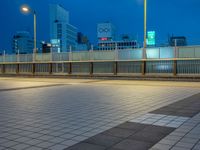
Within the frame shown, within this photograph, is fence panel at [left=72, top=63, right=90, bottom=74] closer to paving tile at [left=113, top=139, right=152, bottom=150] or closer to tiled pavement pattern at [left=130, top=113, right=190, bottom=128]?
tiled pavement pattern at [left=130, top=113, right=190, bottom=128]

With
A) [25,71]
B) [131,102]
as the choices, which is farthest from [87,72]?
[131,102]

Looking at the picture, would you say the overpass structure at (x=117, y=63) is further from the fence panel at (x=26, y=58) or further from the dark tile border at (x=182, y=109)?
the dark tile border at (x=182, y=109)

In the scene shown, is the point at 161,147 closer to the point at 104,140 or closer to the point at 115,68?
the point at 104,140

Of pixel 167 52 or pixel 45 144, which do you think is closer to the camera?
pixel 45 144

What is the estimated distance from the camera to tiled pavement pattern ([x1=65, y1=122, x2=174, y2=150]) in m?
4.61

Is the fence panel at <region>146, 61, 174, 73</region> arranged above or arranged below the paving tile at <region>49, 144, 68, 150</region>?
above

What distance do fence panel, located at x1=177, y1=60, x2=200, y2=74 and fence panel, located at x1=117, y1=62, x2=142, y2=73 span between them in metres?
3.21

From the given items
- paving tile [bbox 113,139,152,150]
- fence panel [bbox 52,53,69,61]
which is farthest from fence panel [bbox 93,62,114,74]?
paving tile [bbox 113,139,152,150]

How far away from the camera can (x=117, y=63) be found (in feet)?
76.7

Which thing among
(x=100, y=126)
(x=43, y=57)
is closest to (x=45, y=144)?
(x=100, y=126)

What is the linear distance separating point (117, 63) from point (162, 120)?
16.9 metres

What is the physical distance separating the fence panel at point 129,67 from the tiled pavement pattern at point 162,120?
604 inches

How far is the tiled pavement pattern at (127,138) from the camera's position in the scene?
4.61 metres

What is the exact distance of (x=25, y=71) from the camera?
30.1 meters
